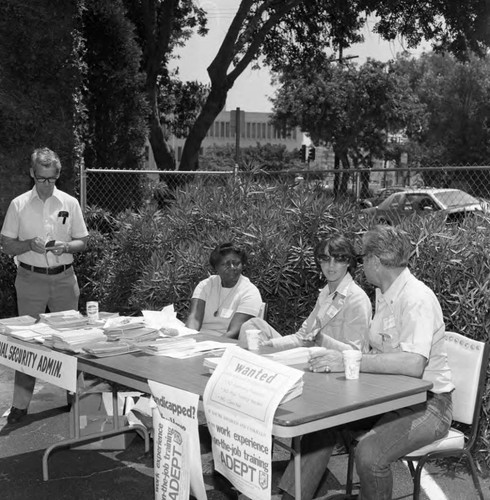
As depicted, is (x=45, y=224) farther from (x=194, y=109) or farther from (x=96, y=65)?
(x=194, y=109)

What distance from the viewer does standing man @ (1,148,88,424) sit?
17.5ft

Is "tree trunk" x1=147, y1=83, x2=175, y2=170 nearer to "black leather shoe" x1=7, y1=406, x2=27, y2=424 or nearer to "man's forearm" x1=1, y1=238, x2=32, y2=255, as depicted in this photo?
"man's forearm" x1=1, y1=238, x2=32, y2=255

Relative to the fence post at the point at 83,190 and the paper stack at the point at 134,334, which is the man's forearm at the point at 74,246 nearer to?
the paper stack at the point at 134,334

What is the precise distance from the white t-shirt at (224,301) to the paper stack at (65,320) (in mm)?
825

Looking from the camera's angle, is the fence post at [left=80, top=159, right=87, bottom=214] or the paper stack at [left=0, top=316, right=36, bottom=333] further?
the fence post at [left=80, top=159, right=87, bottom=214]

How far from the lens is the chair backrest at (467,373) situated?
11.3 ft

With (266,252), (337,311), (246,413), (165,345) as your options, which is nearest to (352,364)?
(246,413)

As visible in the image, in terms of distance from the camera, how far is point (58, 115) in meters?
9.27

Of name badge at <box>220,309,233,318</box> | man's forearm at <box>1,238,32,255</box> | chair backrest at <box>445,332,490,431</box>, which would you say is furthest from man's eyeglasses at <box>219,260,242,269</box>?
chair backrest at <box>445,332,490,431</box>

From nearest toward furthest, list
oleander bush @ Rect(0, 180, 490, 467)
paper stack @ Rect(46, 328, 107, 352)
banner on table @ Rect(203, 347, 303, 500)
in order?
banner on table @ Rect(203, 347, 303, 500) → paper stack @ Rect(46, 328, 107, 352) → oleander bush @ Rect(0, 180, 490, 467)

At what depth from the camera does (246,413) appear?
9.24 feet

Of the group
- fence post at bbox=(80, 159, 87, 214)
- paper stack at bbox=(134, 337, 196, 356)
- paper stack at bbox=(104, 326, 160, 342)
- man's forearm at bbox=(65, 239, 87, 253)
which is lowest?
paper stack at bbox=(134, 337, 196, 356)

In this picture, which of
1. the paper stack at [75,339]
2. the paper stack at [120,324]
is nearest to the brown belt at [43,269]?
the paper stack at [120,324]

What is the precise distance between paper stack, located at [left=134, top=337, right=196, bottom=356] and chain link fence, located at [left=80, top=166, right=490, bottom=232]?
227 centimetres
